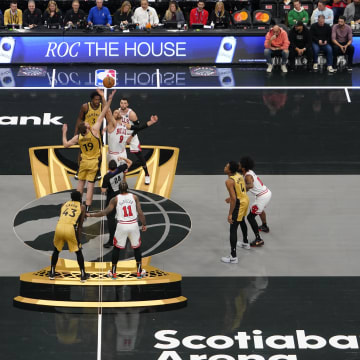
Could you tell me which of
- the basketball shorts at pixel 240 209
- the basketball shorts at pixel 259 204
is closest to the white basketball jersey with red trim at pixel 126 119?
the basketball shorts at pixel 259 204

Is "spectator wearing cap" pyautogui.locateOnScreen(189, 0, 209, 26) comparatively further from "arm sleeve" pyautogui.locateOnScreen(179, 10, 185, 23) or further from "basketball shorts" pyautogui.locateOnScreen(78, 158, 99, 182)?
"basketball shorts" pyautogui.locateOnScreen(78, 158, 99, 182)

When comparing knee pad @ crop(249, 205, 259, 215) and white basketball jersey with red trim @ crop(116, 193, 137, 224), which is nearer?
white basketball jersey with red trim @ crop(116, 193, 137, 224)

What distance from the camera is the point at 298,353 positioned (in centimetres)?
1298

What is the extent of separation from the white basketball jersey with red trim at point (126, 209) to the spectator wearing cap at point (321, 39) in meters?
12.2

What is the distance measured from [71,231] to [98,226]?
101 inches

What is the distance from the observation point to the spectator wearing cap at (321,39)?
82.8 feet

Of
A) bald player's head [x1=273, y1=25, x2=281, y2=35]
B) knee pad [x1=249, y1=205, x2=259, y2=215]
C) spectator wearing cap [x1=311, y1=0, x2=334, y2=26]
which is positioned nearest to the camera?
knee pad [x1=249, y1=205, x2=259, y2=215]

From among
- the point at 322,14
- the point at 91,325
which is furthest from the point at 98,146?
the point at 322,14

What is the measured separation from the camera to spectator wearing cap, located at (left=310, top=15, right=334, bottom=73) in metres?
25.2

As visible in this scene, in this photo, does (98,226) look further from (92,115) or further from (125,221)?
→ (125,221)

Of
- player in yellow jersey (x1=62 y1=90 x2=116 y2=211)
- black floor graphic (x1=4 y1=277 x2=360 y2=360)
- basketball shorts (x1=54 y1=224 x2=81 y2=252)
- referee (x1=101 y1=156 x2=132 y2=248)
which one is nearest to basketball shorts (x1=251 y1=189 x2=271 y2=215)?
black floor graphic (x1=4 y1=277 x2=360 y2=360)

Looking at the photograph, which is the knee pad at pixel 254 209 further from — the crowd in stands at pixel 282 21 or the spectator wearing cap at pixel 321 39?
the spectator wearing cap at pixel 321 39

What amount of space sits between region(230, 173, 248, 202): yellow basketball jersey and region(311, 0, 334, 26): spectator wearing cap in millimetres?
12040

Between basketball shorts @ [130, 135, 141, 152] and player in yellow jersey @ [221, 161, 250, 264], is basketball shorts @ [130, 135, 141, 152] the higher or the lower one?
the higher one
